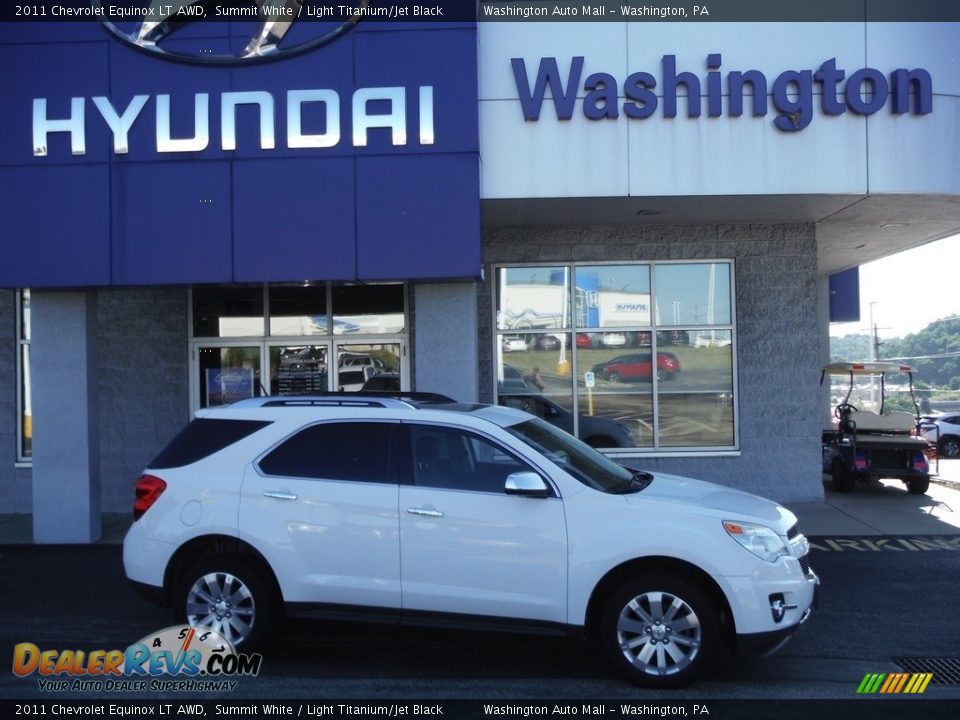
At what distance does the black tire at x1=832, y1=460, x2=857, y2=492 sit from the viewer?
14070mm

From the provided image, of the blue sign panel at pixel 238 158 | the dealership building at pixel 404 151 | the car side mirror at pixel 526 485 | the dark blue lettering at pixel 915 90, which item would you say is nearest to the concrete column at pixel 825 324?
the dealership building at pixel 404 151

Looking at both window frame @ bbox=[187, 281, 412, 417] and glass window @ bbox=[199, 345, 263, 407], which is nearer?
window frame @ bbox=[187, 281, 412, 417]

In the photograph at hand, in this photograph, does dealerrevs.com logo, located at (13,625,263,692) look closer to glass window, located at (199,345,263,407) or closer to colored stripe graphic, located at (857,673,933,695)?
colored stripe graphic, located at (857,673,933,695)

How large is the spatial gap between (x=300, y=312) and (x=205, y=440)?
22.4ft

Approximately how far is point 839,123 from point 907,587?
18.1 ft

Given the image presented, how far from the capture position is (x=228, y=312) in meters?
13.4

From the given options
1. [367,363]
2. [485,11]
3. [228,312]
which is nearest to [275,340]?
[228,312]

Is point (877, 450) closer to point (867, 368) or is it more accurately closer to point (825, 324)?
point (867, 368)

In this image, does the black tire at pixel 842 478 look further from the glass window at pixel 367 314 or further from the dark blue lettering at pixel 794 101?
the glass window at pixel 367 314

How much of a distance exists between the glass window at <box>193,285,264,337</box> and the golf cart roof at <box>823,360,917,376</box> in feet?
29.6

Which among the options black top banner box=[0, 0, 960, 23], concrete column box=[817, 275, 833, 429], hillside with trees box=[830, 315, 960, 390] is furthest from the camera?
hillside with trees box=[830, 315, 960, 390]

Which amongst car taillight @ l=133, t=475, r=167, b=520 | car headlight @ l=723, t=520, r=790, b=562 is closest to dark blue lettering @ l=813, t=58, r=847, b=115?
car headlight @ l=723, t=520, r=790, b=562

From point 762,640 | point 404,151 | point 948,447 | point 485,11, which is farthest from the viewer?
point 948,447
